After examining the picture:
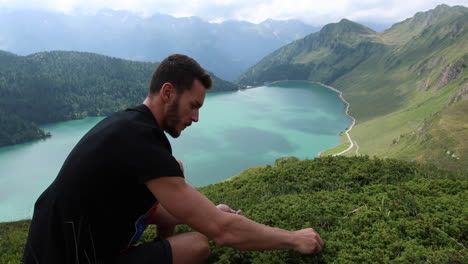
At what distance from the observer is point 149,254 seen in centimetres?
330

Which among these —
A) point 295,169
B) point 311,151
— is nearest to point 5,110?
point 311,151

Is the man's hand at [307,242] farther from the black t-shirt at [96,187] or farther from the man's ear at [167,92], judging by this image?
the man's ear at [167,92]

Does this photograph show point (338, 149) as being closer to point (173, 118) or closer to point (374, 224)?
point (374, 224)

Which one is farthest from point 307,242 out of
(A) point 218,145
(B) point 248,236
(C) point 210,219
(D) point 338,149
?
(D) point 338,149

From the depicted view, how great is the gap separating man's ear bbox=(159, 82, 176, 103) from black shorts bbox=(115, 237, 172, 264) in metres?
1.63

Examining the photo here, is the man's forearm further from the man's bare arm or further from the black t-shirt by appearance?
the black t-shirt

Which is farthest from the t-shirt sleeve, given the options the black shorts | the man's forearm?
the black shorts

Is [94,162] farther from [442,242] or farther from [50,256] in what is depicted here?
[442,242]

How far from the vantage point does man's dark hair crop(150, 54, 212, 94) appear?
10.9 ft

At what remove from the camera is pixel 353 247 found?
157 inches

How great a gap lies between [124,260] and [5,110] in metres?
183

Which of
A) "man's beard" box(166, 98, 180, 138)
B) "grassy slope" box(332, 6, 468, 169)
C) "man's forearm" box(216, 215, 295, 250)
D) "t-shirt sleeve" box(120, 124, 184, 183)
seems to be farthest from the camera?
"grassy slope" box(332, 6, 468, 169)

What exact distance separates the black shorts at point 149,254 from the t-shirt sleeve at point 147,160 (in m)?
0.99

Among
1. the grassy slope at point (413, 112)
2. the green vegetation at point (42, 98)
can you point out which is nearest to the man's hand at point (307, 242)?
the grassy slope at point (413, 112)
